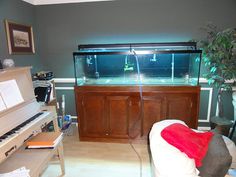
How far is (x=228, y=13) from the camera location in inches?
102

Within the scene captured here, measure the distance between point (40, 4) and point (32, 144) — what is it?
7.44 feet

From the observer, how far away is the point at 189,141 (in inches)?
51.0

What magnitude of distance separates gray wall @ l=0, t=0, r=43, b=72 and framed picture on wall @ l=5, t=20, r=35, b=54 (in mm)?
57

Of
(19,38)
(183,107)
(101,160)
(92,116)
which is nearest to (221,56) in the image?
(183,107)

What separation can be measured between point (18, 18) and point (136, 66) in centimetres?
184

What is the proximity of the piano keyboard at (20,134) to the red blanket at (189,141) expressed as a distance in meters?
1.18

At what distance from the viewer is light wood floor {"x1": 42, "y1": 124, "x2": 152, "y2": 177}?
6.82 ft

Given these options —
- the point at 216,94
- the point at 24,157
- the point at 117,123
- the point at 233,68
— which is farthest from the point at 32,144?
the point at 216,94

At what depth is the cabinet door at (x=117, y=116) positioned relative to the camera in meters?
2.50

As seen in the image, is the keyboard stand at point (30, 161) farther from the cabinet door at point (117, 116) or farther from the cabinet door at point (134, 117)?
the cabinet door at point (134, 117)

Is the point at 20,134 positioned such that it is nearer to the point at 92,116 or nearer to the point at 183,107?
the point at 92,116

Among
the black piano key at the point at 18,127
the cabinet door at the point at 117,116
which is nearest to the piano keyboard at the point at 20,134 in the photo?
the black piano key at the point at 18,127

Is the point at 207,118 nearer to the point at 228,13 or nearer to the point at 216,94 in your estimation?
the point at 216,94

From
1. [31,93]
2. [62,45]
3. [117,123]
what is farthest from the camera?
[62,45]
